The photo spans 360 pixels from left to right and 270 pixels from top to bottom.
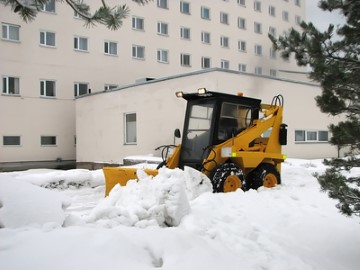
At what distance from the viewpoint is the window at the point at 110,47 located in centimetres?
2770

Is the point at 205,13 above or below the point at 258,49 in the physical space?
above

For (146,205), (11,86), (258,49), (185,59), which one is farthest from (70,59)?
(146,205)

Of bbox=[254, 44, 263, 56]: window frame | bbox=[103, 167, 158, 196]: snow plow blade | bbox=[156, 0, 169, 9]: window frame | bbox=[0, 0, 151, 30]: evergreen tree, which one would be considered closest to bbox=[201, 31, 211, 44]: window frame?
bbox=[156, 0, 169, 9]: window frame

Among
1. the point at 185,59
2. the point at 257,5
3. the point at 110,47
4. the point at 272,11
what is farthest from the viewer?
the point at 272,11

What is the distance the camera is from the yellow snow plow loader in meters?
9.46

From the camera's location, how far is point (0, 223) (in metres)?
4.56

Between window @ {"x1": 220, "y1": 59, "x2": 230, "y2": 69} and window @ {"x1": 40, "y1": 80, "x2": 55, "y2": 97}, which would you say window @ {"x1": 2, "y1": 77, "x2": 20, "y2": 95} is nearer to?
window @ {"x1": 40, "y1": 80, "x2": 55, "y2": 97}

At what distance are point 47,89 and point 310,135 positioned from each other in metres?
15.0

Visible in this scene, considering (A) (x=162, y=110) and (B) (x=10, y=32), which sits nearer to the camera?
(A) (x=162, y=110)

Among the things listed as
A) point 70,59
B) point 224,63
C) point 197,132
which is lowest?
point 197,132

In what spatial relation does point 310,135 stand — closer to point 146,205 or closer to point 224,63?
point 146,205

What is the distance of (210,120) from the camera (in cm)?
994

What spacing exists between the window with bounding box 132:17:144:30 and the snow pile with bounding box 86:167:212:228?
77.5 feet

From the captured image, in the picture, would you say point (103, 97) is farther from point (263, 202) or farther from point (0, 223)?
point (0, 223)
